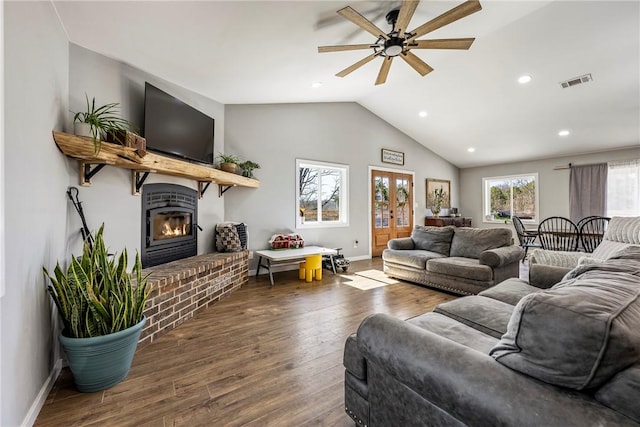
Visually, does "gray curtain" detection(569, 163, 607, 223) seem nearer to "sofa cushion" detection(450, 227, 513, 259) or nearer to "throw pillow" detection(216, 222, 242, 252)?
"sofa cushion" detection(450, 227, 513, 259)

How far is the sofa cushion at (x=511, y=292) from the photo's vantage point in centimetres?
202

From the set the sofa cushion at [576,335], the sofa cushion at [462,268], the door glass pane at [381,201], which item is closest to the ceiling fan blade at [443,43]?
the sofa cushion at [462,268]

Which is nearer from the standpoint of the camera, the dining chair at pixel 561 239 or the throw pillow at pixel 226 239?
the throw pillow at pixel 226 239

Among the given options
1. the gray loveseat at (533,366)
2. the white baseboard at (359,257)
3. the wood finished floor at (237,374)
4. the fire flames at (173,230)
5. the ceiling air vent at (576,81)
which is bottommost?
the wood finished floor at (237,374)

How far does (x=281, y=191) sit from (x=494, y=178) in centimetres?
625

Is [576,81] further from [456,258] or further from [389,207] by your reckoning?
[389,207]

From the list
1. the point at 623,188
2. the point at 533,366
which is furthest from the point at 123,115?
the point at 623,188

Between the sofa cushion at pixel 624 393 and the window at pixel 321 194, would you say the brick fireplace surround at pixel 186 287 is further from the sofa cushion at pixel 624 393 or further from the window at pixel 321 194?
the sofa cushion at pixel 624 393

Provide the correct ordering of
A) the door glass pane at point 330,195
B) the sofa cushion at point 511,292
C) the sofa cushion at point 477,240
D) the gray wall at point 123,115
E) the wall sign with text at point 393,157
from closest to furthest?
the sofa cushion at point 511,292, the gray wall at point 123,115, the sofa cushion at point 477,240, the door glass pane at point 330,195, the wall sign with text at point 393,157

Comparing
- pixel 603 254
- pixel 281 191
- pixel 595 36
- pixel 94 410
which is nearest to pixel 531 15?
pixel 595 36

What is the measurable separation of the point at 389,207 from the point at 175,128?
15.8 ft

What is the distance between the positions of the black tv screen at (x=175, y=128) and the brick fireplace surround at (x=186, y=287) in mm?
1281

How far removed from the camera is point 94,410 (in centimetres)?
151

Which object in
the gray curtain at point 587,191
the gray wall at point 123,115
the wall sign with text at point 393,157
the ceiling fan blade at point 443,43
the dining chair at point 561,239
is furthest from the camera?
the wall sign with text at point 393,157
